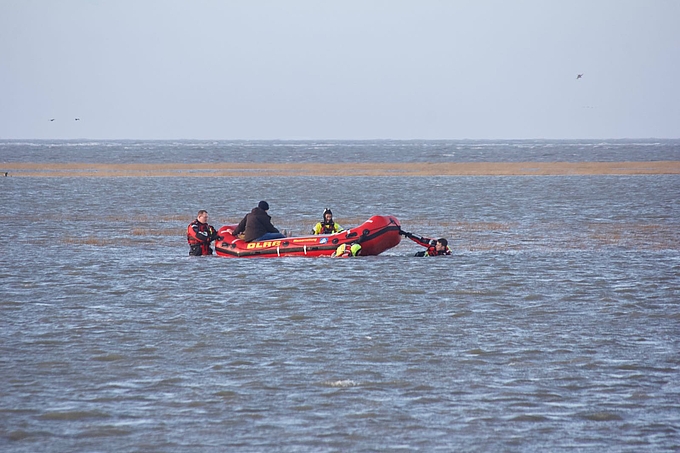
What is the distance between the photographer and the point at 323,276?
17.9m

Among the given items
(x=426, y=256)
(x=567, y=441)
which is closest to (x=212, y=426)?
(x=567, y=441)

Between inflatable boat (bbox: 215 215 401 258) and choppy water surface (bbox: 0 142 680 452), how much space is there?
11.9 inches

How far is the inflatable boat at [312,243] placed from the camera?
20.4 m

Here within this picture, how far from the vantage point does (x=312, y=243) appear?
2048 centimetres

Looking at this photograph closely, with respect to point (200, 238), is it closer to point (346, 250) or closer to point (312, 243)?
point (312, 243)

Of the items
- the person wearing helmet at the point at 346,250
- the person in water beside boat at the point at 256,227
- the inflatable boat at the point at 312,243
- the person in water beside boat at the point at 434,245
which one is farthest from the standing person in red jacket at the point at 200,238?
the person in water beside boat at the point at 434,245

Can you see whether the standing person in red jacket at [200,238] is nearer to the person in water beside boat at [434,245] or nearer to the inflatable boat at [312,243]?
the inflatable boat at [312,243]

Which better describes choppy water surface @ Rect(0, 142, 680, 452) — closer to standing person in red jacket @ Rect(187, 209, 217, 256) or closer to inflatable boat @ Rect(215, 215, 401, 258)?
inflatable boat @ Rect(215, 215, 401, 258)

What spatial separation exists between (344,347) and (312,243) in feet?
29.3

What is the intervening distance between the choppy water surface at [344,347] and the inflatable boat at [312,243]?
0.30 m

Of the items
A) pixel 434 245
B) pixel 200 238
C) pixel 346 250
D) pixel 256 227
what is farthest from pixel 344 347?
pixel 200 238

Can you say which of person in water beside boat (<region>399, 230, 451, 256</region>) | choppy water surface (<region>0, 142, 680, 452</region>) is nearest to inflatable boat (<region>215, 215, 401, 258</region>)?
choppy water surface (<region>0, 142, 680, 452</region>)

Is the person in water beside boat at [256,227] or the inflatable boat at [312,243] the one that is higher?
the person in water beside boat at [256,227]

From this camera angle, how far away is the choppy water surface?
8.48 meters
